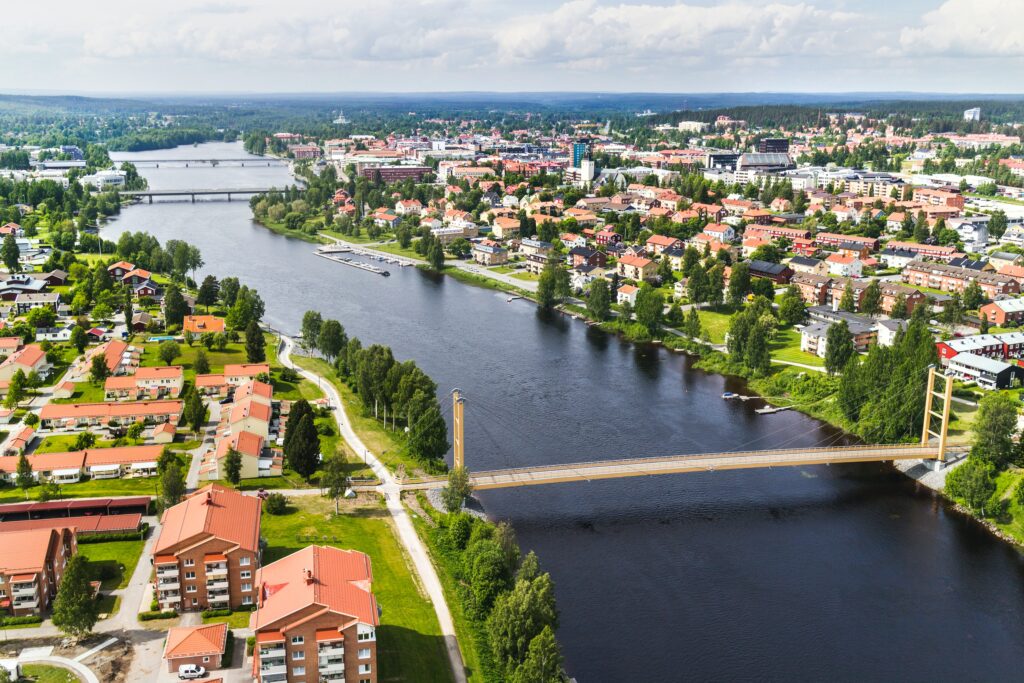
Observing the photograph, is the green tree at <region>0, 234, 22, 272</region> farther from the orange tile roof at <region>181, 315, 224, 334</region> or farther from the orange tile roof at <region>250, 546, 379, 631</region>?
the orange tile roof at <region>250, 546, 379, 631</region>

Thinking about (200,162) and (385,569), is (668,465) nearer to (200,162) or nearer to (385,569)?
(385,569)

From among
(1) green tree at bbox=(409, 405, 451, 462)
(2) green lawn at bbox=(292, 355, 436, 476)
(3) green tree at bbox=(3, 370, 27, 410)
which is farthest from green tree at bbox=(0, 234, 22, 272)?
(1) green tree at bbox=(409, 405, 451, 462)

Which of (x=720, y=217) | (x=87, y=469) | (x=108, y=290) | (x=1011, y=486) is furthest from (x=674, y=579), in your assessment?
(x=720, y=217)

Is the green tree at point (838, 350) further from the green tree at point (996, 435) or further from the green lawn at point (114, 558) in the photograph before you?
the green lawn at point (114, 558)

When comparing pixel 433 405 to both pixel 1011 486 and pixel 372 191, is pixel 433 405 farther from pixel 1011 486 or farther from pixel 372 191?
pixel 372 191

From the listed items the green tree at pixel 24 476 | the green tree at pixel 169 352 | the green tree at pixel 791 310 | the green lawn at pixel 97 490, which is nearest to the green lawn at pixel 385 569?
the green lawn at pixel 97 490

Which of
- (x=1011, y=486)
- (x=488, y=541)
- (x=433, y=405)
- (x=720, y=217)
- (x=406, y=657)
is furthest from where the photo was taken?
(x=720, y=217)
